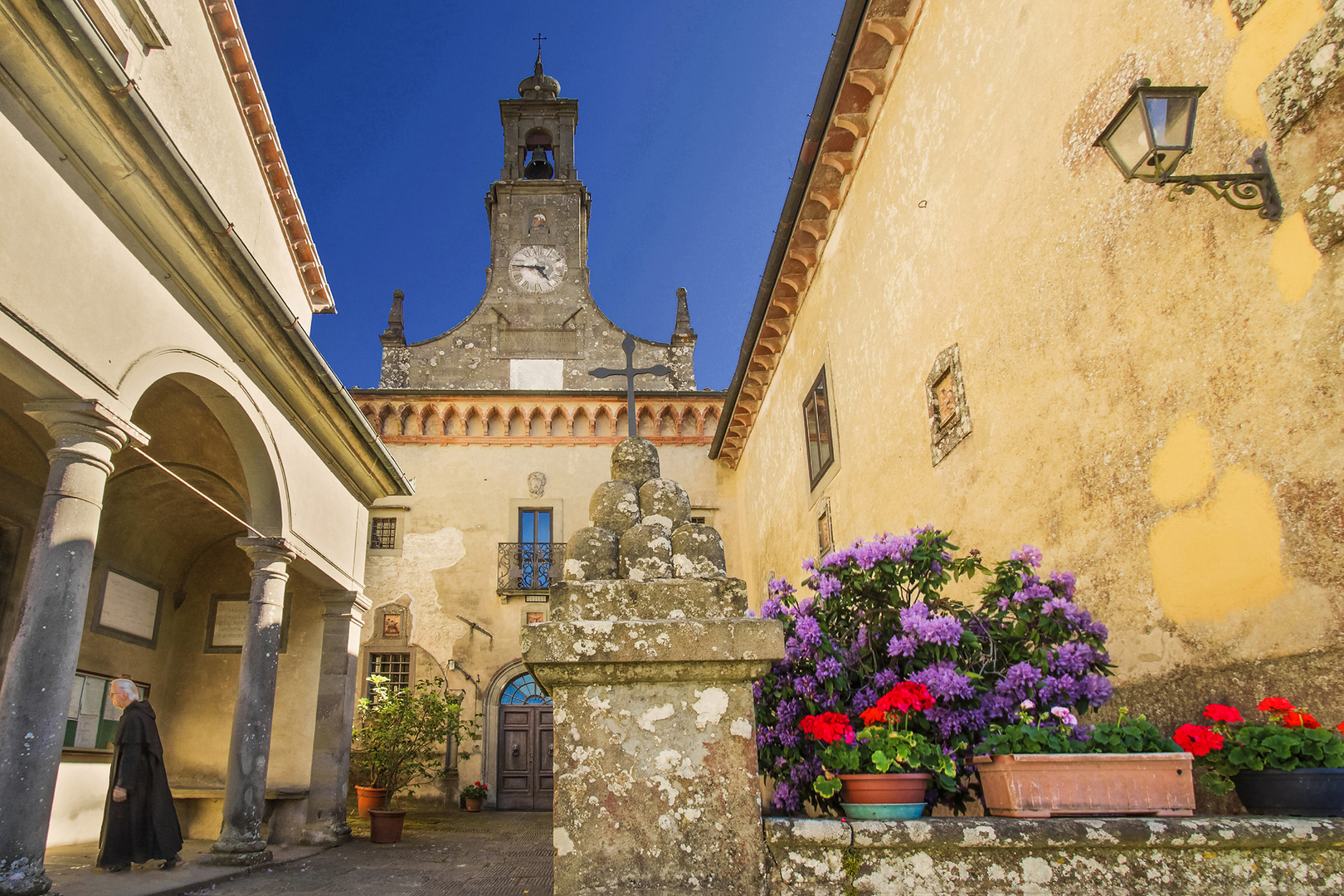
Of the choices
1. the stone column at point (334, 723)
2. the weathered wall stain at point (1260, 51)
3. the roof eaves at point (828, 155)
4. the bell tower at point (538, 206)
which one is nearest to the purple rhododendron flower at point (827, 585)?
the weathered wall stain at point (1260, 51)

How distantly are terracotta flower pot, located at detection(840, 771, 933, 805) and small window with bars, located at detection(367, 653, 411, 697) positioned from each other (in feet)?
49.7

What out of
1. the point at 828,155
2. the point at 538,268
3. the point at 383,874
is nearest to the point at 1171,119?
the point at 828,155

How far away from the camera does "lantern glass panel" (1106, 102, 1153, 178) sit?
3654 millimetres

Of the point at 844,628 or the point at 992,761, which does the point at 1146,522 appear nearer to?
the point at 844,628

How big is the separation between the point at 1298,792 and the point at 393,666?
52.4 ft

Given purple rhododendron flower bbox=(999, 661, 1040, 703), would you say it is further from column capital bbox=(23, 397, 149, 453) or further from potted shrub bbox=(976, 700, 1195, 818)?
column capital bbox=(23, 397, 149, 453)

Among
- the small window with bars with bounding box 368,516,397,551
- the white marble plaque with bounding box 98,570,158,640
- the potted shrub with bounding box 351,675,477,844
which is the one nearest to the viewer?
the white marble plaque with bounding box 98,570,158,640

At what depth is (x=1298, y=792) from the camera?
106 inches

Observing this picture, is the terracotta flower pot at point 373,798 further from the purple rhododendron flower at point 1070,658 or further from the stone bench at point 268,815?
the purple rhododendron flower at point 1070,658

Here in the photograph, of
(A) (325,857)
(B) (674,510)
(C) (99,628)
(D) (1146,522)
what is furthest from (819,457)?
(C) (99,628)

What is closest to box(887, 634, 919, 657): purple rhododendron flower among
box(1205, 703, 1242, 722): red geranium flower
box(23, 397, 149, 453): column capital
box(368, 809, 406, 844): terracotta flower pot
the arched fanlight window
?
box(1205, 703, 1242, 722): red geranium flower

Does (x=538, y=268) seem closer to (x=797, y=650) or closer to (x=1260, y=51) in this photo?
(x=1260, y=51)

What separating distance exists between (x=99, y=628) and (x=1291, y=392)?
11467 millimetres

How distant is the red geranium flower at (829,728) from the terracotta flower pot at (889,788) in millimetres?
149
